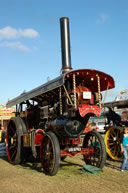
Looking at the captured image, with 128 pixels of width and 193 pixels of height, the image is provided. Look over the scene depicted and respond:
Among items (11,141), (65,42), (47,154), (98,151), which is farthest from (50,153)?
(65,42)

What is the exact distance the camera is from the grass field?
13.6 ft

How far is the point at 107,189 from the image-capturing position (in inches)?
163

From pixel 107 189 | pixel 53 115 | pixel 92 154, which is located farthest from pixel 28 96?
pixel 107 189

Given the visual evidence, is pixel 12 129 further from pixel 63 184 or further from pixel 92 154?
pixel 63 184

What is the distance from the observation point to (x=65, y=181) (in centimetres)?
469

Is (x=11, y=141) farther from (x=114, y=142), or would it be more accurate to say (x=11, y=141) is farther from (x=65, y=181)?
(x=114, y=142)

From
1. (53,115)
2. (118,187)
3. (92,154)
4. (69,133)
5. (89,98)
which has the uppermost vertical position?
→ (89,98)

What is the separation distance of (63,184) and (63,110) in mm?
1876

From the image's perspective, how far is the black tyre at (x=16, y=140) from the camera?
663 centimetres

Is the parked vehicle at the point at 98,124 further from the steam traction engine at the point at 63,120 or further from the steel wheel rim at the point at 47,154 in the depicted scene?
the steel wheel rim at the point at 47,154

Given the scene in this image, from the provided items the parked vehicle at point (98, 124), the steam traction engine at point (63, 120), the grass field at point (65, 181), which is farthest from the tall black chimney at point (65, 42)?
the parked vehicle at point (98, 124)

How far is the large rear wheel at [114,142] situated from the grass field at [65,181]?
3.91 feet

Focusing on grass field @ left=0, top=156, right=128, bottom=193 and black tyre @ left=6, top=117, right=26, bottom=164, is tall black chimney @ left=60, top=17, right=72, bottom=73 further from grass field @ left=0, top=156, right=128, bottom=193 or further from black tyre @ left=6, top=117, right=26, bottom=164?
grass field @ left=0, top=156, right=128, bottom=193

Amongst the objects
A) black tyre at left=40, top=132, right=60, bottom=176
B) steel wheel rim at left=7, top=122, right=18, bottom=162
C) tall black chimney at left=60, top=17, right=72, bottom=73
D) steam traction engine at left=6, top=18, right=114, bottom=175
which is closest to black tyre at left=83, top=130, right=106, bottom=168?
steam traction engine at left=6, top=18, right=114, bottom=175
